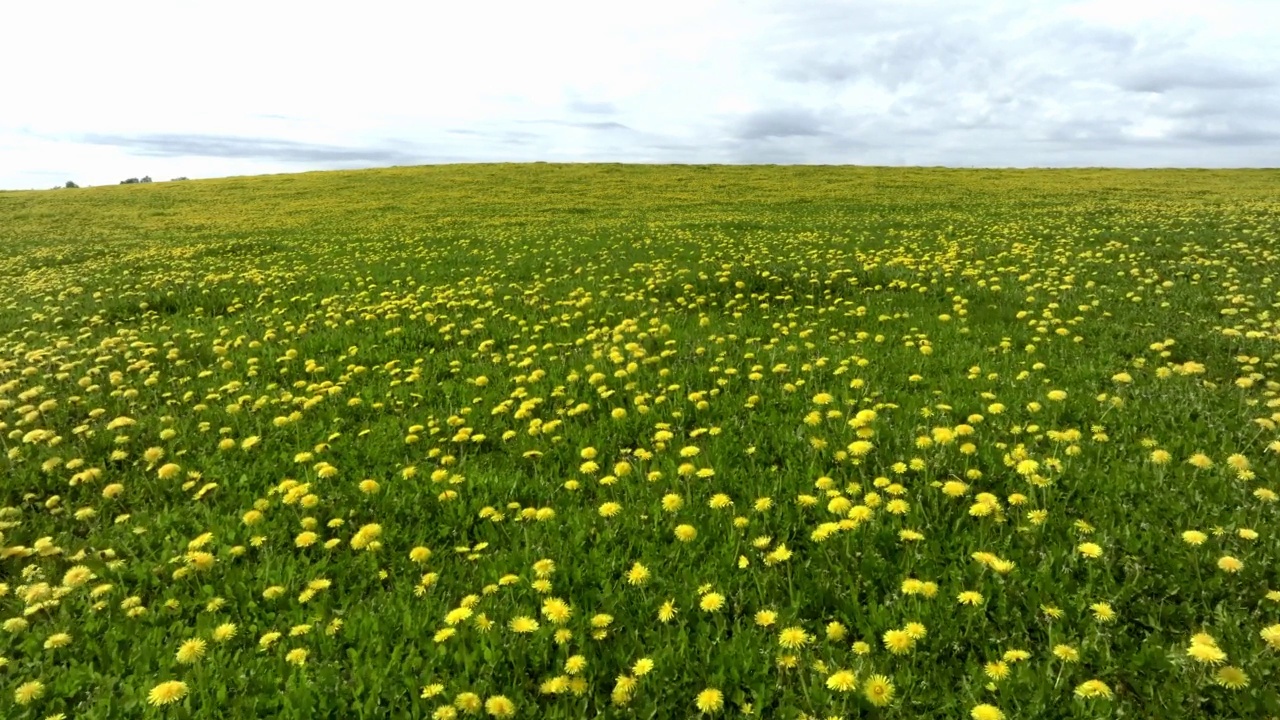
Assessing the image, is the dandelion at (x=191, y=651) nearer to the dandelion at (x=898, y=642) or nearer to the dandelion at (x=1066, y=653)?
the dandelion at (x=898, y=642)

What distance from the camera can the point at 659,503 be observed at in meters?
4.17

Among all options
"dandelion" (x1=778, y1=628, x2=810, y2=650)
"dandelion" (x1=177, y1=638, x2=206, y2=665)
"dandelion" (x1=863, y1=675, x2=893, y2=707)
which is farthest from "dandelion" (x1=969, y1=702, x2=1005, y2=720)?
"dandelion" (x1=177, y1=638, x2=206, y2=665)

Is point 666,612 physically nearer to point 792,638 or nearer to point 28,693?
point 792,638

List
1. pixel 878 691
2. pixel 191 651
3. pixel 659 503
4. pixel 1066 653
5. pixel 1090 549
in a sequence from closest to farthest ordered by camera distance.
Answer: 1. pixel 878 691
2. pixel 1066 653
3. pixel 191 651
4. pixel 1090 549
5. pixel 659 503

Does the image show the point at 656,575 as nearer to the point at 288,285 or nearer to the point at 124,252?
the point at 288,285

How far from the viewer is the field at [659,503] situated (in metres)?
2.88

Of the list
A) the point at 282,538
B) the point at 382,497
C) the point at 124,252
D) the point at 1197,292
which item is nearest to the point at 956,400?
the point at 382,497

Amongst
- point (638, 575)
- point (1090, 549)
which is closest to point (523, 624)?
point (638, 575)

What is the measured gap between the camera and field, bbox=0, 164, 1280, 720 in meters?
2.88

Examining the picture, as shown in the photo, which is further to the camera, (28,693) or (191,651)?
(191,651)

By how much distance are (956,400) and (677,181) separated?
37.8m

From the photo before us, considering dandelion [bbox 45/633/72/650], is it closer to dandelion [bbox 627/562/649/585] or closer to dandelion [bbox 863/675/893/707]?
dandelion [bbox 627/562/649/585]

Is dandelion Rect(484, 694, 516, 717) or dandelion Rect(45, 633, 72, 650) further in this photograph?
dandelion Rect(45, 633, 72, 650)

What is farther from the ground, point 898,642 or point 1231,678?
point 1231,678
